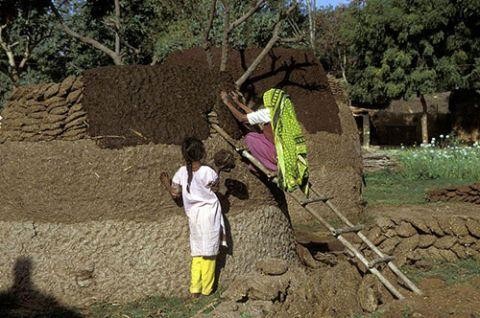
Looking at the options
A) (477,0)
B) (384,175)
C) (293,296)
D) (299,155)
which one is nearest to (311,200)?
(299,155)

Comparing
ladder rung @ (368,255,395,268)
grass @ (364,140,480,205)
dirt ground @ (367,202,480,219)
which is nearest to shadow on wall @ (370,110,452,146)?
grass @ (364,140,480,205)

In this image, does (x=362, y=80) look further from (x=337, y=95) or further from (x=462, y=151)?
(x=337, y=95)

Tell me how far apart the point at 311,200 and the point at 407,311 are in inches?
53.2

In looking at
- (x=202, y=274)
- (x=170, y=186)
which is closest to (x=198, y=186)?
(x=170, y=186)

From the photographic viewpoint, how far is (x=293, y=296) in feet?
18.4

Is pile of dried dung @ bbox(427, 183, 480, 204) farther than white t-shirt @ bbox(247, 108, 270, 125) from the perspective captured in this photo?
Yes

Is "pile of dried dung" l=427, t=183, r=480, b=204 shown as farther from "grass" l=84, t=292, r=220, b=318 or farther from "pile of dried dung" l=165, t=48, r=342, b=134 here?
"grass" l=84, t=292, r=220, b=318

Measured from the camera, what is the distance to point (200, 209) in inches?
231

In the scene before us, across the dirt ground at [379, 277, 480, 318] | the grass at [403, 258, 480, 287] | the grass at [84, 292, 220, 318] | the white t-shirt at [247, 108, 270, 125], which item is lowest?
the grass at [403, 258, 480, 287]

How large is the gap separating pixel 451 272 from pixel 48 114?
4.92m

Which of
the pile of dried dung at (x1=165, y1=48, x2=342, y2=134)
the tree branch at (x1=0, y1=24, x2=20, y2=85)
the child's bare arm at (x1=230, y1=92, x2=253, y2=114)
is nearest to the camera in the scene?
the child's bare arm at (x1=230, y1=92, x2=253, y2=114)

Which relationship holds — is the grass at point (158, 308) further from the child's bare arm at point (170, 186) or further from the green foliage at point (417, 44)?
the green foliage at point (417, 44)

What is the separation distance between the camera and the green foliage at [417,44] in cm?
2612

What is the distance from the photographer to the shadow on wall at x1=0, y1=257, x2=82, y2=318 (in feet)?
19.2
